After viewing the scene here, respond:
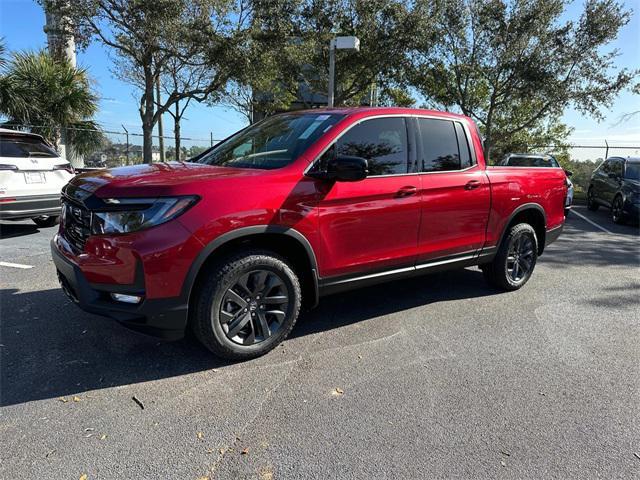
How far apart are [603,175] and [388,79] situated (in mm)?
8496

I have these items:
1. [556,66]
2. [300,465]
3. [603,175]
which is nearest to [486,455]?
[300,465]

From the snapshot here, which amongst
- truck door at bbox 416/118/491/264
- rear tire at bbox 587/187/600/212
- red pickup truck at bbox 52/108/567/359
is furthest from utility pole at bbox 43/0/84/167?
rear tire at bbox 587/187/600/212

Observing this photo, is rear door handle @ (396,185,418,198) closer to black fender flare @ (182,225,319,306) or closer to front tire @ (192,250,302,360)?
black fender flare @ (182,225,319,306)

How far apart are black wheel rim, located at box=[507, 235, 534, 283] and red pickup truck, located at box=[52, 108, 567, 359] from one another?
1.48 ft

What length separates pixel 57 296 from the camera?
4.61m

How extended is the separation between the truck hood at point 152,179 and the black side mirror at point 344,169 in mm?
469

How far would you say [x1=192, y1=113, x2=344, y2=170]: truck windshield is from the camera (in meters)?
3.69

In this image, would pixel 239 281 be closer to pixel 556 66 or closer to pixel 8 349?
pixel 8 349

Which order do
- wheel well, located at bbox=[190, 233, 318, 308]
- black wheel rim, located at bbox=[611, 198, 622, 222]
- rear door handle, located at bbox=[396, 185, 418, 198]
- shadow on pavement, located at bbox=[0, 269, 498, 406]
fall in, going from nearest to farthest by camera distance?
shadow on pavement, located at bbox=[0, 269, 498, 406], wheel well, located at bbox=[190, 233, 318, 308], rear door handle, located at bbox=[396, 185, 418, 198], black wheel rim, located at bbox=[611, 198, 622, 222]

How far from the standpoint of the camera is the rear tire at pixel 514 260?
5.12m

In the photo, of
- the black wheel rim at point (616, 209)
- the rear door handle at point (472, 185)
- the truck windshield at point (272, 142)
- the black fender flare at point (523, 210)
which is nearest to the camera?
the truck windshield at point (272, 142)

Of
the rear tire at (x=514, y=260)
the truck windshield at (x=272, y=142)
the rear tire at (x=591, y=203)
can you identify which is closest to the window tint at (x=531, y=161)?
the rear tire at (x=591, y=203)

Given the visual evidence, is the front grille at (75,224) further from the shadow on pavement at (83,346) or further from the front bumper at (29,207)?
the front bumper at (29,207)

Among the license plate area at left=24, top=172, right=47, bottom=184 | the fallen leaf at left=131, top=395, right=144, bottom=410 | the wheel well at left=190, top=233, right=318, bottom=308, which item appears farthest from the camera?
the license plate area at left=24, top=172, right=47, bottom=184
